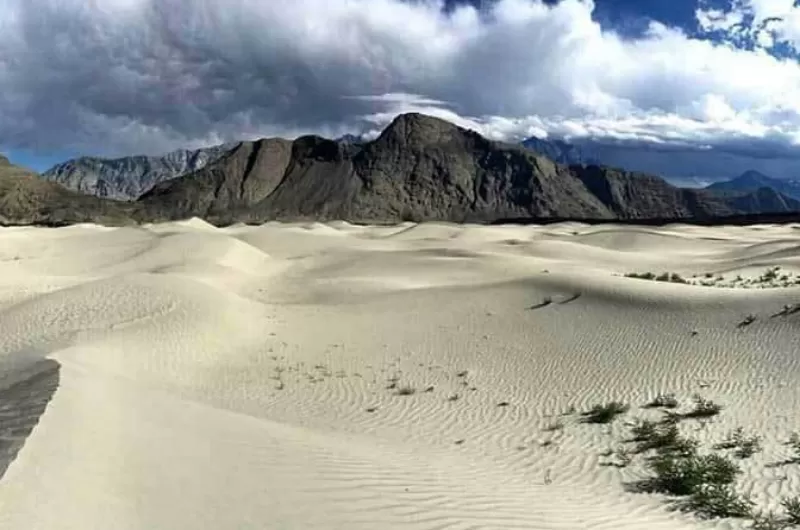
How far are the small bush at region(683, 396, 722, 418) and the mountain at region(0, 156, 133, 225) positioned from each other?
147 meters

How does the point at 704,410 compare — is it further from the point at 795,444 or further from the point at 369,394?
the point at 369,394

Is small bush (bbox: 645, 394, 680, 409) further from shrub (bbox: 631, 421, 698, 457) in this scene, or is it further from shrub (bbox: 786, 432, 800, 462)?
shrub (bbox: 786, 432, 800, 462)

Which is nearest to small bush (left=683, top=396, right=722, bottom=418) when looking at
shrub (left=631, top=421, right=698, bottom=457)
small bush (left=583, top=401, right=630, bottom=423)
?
shrub (left=631, top=421, right=698, bottom=457)

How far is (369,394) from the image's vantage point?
1544cm

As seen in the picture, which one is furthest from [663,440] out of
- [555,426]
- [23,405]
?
[23,405]

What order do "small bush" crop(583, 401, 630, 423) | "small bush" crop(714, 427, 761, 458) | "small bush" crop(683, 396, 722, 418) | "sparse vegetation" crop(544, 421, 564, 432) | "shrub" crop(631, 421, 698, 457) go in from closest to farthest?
"small bush" crop(714, 427, 761, 458), "shrub" crop(631, 421, 698, 457), "small bush" crop(683, 396, 722, 418), "sparse vegetation" crop(544, 421, 564, 432), "small bush" crop(583, 401, 630, 423)

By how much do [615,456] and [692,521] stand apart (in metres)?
2.68

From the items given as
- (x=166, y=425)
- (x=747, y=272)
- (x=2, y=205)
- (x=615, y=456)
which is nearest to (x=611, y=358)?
(x=615, y=456)

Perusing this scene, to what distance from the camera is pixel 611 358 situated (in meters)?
16.6

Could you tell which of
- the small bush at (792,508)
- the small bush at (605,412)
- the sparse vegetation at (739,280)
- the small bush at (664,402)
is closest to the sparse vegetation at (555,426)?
the small bush at (605,412)

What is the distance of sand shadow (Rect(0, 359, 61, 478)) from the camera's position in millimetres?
7809

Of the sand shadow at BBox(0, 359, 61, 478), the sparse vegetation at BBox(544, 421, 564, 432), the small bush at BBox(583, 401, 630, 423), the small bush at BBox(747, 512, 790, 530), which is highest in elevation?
the sand shadow at BBox(0, 359, 61, 478)

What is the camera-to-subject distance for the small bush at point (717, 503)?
8695 mm

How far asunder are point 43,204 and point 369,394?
542ft
